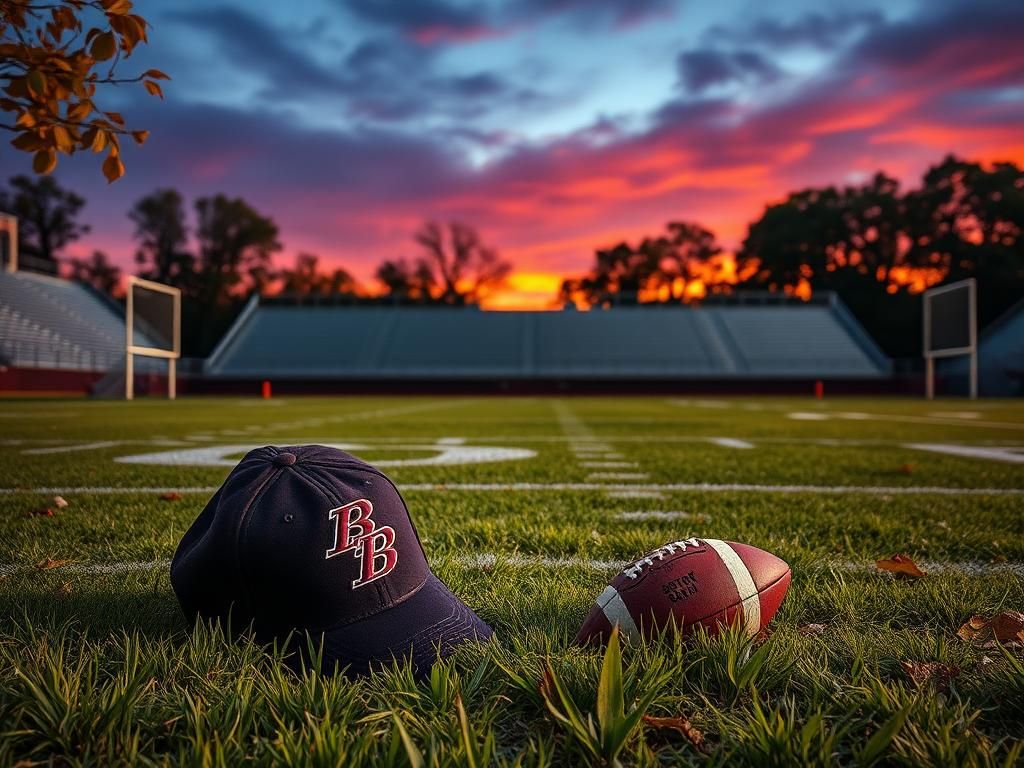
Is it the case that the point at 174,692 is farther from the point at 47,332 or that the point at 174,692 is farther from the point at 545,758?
the point at 47,332

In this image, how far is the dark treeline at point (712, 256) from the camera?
1591 inches

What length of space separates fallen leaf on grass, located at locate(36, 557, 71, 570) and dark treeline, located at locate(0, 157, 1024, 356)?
36208 mm

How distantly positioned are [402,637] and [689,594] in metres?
0.57

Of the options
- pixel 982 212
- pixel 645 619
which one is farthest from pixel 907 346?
pixel 645 619

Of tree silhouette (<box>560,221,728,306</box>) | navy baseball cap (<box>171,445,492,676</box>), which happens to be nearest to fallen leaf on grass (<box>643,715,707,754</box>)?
navy baseball cap (<box>171,445,492,676</box>)

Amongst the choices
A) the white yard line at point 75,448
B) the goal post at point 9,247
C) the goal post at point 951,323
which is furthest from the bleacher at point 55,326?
the goal post at point 951,323

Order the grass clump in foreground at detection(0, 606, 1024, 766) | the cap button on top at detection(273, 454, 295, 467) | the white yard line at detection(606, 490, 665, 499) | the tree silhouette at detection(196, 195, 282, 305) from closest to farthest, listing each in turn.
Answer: the grass clump in foreground at detection(0, 606, 1024, 766) < the cap button on top at detection(273, 454, 295, 467) < the white yard line at detection(606, 490, 665, 499) < the tree silhouette at detection(196, 195, 282, 305)

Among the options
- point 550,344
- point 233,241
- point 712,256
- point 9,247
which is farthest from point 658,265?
point 9,247

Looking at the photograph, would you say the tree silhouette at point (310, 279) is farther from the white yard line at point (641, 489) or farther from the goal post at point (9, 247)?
the white yard line at point (641, 489)

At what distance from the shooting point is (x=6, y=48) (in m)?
1.55

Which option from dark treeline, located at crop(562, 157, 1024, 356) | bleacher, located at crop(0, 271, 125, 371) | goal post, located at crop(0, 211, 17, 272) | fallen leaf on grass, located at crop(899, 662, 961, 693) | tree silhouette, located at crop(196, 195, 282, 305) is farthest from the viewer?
tree silhouette, located at crop(196, 195, 282, 305)

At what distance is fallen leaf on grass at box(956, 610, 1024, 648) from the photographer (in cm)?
148

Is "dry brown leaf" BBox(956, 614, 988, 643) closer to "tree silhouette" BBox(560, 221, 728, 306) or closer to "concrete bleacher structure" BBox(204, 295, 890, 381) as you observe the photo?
"concrete bleacher structure" BBox(204, 295, 890, 381)

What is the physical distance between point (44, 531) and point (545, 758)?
7.70ft
